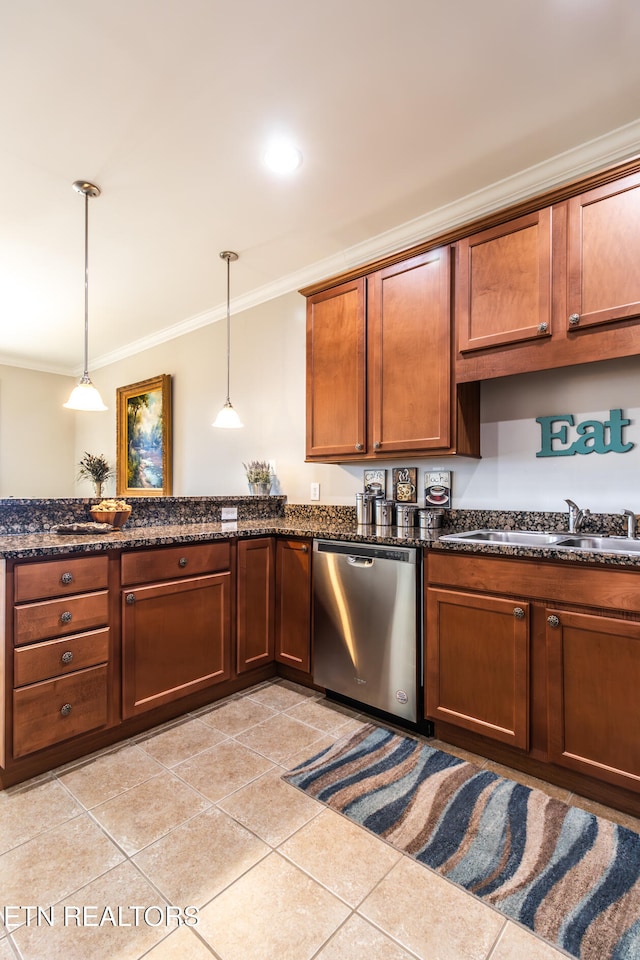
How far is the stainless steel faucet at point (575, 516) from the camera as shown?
219 centimetres

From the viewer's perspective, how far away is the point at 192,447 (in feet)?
14.5

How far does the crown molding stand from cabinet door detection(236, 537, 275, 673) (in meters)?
1.89

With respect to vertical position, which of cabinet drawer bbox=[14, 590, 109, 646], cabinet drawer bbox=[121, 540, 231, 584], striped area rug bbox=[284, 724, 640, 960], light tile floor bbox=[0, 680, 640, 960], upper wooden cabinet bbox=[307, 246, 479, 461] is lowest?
light tile floor bbox=[0, 680, 640, 960]

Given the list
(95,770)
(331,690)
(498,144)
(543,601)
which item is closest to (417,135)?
(498,144)

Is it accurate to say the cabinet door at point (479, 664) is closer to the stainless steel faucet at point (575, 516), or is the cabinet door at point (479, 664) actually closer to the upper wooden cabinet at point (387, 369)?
the stainless steel faucet at point (575, 516)

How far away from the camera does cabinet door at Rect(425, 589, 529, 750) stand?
1.89 m

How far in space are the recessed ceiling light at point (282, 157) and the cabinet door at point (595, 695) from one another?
7.36 feet

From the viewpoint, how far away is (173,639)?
2.34 meters

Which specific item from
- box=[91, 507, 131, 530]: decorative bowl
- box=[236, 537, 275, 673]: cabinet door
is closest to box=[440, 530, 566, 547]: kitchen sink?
box=[236, 537, 275, 673]: cabinet door

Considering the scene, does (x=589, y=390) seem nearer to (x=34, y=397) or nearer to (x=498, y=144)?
(x=498, y=144)

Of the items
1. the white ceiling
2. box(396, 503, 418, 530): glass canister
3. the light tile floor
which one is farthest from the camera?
box(396, 503, 418, 530): glass canister

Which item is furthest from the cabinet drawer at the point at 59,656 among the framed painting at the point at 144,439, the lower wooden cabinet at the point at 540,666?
the framed painting at the point at 144,439

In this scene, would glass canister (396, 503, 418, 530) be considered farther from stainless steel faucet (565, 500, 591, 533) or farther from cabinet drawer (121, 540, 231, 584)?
cabinet drawer (121, 540, 231, 584)

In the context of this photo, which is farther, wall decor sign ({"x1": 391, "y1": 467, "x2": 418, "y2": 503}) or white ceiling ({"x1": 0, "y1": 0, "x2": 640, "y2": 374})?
wall decor sign ({"x1": 391, "y1": 467, "x2": 418, "y2": 503})
